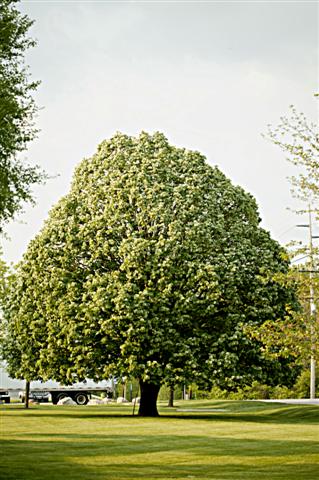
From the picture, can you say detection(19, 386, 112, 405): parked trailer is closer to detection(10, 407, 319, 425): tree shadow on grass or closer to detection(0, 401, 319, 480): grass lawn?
detection(10, 407, 319, 425): tree shadow on grass

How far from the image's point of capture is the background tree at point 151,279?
32.4 metres

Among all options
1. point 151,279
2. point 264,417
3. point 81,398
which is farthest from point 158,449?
point 81,398

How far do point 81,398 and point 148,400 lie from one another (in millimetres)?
26196

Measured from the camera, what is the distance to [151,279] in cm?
3294

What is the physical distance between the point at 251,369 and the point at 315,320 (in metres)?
14.5

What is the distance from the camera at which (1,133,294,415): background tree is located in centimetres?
3244

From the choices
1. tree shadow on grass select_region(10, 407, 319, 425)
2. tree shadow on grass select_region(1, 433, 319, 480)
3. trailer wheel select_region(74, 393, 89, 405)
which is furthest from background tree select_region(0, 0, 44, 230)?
trailer wheel select_region(74, 393, 89, 405)

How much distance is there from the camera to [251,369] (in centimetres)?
3338

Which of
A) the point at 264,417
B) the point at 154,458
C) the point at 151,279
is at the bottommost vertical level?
the point at 154,458

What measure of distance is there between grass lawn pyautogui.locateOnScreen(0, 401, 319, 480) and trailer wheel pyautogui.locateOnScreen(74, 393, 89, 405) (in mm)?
28969

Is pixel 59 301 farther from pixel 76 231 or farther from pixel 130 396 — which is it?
pixel 130 396

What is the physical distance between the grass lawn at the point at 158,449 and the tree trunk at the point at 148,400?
3297mm

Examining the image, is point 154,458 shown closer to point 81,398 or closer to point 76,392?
point 81,398

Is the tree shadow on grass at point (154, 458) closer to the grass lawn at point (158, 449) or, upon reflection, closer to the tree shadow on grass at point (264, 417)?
the grass lawn at point (158, 449)
